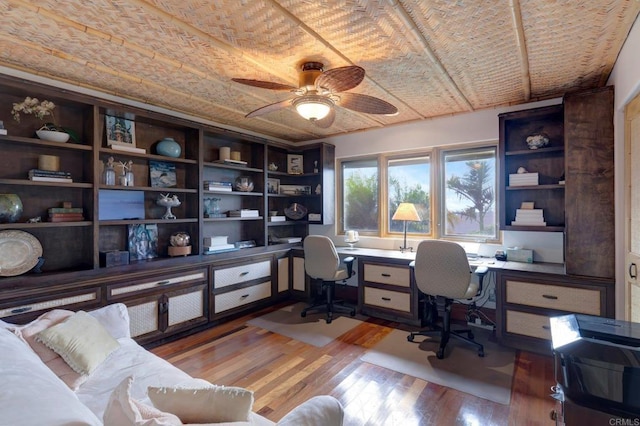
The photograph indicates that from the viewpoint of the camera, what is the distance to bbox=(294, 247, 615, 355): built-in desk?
8.08 ft

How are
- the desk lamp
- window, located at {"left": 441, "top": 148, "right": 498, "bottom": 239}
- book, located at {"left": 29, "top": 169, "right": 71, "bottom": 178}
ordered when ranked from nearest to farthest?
book, located at {"left": 29, "top": 169, "right": 71, "bottom": 178}, window, located at {"left": 441, "top": 148, "right": 498, "bottom": 239}, the desk lamp

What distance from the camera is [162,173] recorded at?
3.29m

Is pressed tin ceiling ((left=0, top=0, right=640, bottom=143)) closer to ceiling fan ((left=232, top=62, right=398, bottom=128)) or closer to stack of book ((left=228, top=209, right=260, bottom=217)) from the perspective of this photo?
ceiling fan ((left=232, top=62, right=398, bottom=128))

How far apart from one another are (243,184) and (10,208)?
215 centimetres

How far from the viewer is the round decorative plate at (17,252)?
2.25 m

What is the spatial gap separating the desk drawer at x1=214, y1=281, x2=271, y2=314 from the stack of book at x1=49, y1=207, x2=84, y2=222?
4.83ft

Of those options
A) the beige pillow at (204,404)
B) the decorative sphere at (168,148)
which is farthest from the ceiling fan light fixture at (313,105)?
the beige pillow at (204,404)

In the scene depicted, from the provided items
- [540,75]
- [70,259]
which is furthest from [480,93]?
[70,259]

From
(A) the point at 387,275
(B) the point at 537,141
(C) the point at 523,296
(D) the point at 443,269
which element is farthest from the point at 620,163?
(A) the point at 387,275

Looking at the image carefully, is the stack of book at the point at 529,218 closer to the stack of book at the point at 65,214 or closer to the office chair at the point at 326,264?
the office chair at the point at 326,264

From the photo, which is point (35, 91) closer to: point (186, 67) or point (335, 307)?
point (186, 67)

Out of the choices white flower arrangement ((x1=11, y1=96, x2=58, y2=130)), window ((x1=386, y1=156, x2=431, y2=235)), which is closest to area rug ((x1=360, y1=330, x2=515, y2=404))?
window ((x1=386, y1=156, x2=431, y2=235))

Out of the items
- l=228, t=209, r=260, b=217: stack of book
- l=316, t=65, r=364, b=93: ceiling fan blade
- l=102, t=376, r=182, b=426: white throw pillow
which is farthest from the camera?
l=228, t=209, r=260, b=217: stack of book

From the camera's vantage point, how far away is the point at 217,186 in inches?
141
